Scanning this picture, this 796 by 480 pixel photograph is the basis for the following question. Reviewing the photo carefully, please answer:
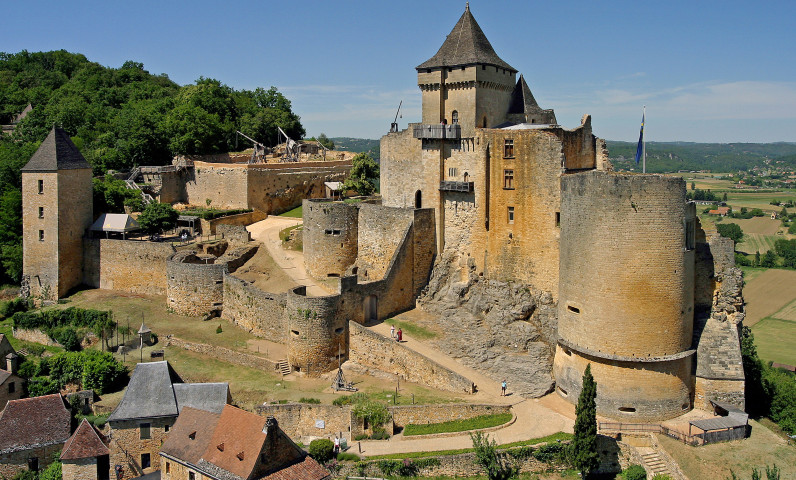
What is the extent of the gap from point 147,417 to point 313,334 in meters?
7.49

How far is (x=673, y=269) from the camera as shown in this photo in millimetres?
26172

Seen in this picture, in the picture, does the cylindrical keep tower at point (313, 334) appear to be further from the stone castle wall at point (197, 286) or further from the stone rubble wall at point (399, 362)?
the stone castle wall at point (197, 286)

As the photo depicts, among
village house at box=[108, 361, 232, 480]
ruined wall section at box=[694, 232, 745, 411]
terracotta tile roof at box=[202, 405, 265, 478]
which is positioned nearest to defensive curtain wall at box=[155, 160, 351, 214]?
village house at box=[108, 361, 232, 480]

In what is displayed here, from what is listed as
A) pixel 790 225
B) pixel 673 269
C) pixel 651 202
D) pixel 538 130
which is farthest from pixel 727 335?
pixel 790 225

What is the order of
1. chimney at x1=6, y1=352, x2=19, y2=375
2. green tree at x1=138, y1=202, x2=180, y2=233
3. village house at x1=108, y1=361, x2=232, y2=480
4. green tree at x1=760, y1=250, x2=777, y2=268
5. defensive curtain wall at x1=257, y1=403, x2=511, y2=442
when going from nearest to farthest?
defensive curtain wall at x1=257, y1=403, x2=511, y2=442 < village house at x1=108, y1=361, x2=232, y2=480 < chimney at x1=6, y1=352, x2=19, y2=375 < green tree at x1=138, y1=202, x2=180, y2=233 < green tree at x1=760, y1=250, x2=777, y2=268

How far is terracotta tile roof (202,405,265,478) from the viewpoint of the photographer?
22781mm

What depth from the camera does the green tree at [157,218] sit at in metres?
44.9

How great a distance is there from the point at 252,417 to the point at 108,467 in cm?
760

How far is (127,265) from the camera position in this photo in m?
42.1

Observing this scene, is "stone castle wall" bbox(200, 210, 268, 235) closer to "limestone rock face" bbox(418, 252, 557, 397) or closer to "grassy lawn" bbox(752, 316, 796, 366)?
"limestone rock face" bbox(418, 252, 557, 397)

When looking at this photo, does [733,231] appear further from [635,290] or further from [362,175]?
[635,290]

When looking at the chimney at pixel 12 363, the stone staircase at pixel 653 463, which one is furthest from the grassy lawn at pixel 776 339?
the chimney at pixel 12 363

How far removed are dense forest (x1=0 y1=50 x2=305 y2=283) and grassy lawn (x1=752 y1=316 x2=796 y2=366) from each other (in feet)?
150

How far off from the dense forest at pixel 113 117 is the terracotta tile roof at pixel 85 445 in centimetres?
2151
